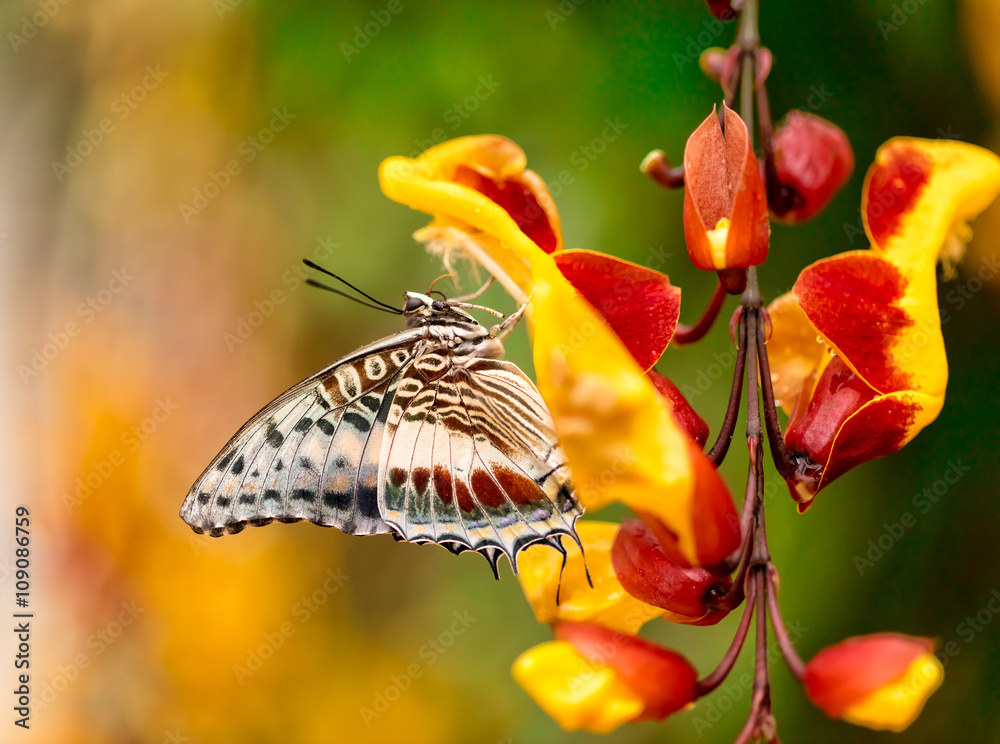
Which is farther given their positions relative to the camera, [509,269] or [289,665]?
[289,665]

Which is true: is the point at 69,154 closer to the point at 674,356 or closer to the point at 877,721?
the point at 674,356

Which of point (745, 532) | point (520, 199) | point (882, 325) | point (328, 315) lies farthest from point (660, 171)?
point (328, 315)

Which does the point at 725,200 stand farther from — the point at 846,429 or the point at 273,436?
the point at 273,436

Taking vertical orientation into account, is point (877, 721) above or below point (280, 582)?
below

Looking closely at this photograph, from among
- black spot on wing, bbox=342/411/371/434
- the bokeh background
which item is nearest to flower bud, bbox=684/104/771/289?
black spot on wing, bbox=342/411/371/434

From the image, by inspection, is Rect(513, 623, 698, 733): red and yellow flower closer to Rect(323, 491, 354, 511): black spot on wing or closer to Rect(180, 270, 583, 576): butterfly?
Rect(180, 270, 583, 576): butterfly

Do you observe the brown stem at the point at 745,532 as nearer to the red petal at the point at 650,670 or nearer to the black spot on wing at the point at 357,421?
the red petal at the point at 650,670

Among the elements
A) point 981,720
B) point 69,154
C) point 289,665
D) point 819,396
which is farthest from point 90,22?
point 981,720
